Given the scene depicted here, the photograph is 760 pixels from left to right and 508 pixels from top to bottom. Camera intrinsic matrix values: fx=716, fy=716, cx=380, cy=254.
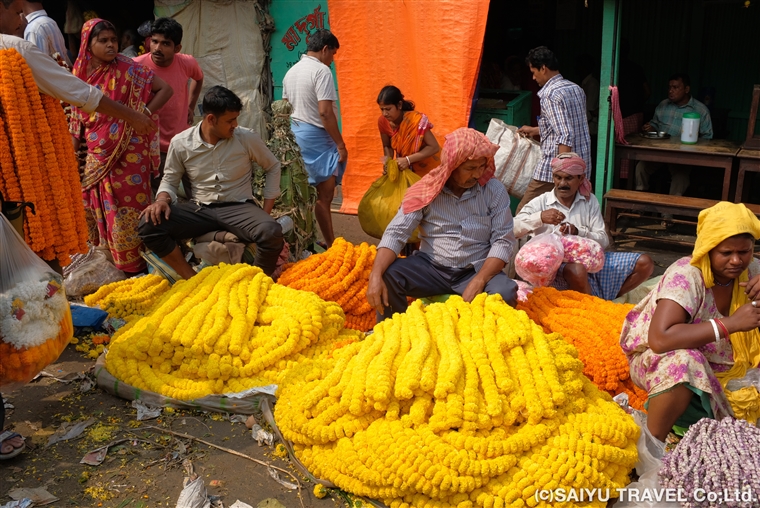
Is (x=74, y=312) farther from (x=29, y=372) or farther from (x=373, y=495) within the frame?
(x=373, y=495)

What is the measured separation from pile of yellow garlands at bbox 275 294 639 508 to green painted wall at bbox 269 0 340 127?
5118 mm

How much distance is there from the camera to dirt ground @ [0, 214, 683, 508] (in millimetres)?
3260

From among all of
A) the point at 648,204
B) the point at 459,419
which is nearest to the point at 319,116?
the point at 648,204

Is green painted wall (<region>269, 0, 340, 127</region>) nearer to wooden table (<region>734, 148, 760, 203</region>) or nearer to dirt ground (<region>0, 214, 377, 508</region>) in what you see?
wooden table (<region>734, 148, 760, 203</region>)

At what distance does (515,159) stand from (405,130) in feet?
3.54

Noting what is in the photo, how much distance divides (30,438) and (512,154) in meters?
4.37

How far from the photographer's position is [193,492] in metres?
3.19

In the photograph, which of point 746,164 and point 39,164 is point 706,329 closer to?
point 746,164

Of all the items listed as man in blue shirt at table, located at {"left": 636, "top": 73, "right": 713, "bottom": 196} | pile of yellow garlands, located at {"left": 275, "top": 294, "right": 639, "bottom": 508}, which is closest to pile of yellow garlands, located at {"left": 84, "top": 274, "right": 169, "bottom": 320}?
pile of yellow garlands, located at {"left": 275, "top": 294, "right": 639, "bottom": 508}

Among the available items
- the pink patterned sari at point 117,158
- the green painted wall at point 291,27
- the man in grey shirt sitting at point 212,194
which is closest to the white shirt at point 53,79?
the man in grey shirt sitting at point 212,194

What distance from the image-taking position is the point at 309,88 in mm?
6352

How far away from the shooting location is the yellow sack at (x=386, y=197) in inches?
229

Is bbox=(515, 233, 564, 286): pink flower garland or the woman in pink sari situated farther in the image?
the woman in pink sari

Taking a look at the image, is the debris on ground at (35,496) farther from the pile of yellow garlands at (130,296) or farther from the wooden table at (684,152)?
the wooden table at (684,152)
